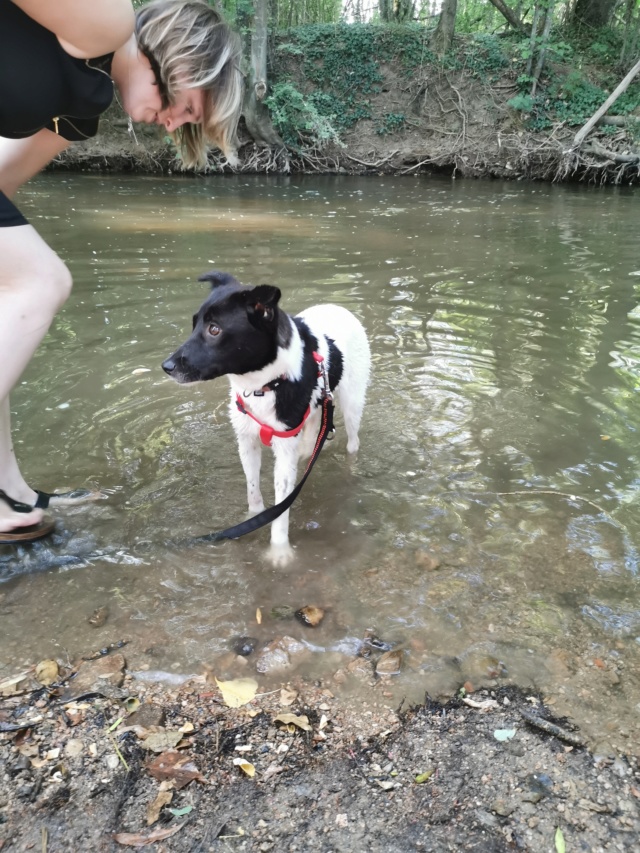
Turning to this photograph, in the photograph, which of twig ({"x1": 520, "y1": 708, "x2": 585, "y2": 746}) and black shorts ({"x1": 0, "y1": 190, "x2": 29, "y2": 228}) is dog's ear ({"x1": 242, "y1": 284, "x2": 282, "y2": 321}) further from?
twig ({"x1": 520, "y1": 708, "x2": 585, "y2": 746})

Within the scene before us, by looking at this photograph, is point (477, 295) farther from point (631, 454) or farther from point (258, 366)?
point (258, 366)

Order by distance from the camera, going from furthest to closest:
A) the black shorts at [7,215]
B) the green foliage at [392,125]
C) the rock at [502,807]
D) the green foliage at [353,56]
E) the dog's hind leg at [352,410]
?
1. the green foliage at [353,56]
2. the green foliage at [392,125]
3. the dog's hind leg at [352,410]
4. the black shorts at [7,215]
5. the rock at [502,807]

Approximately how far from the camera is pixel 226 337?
9.73 ft

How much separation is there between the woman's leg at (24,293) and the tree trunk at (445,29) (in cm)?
2435

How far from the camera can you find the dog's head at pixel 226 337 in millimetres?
2957

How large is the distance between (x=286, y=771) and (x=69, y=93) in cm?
264

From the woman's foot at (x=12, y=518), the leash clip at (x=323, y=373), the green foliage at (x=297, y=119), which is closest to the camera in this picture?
the woman's foot at (x=12, y=518)

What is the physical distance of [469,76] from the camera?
867 inches

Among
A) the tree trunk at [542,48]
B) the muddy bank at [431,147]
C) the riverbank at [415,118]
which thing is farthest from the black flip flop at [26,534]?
the tree trunk at [542,48]

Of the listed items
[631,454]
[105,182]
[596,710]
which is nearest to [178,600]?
[596,710]

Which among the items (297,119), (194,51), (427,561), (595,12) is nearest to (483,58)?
(595,12)

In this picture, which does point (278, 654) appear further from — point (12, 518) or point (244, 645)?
point (12, 518)

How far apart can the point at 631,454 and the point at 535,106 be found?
20.9m

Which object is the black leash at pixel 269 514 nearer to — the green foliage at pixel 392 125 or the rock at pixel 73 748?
A: the rock at pixel 73 748
